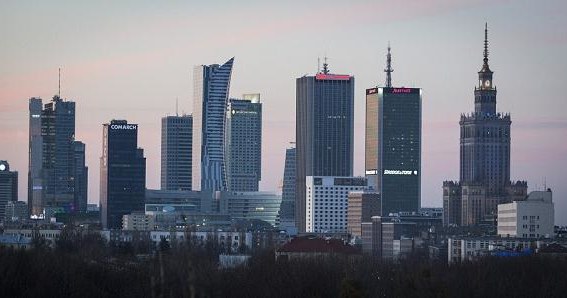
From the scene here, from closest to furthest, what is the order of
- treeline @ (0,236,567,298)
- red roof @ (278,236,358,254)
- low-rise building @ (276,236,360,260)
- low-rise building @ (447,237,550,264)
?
treeline @ (0,236,567,298) → low-rise building @ (276,236,360,260) → red roof @ (278,236,358,254) → low-rise building @ (447,237,550,264)

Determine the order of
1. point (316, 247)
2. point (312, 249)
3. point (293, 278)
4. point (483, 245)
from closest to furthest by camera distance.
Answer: point (293, 278) → point (312, 249) → point (316, 247) → point (483, 245)

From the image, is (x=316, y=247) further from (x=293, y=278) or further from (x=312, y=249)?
(x=293, y=278)

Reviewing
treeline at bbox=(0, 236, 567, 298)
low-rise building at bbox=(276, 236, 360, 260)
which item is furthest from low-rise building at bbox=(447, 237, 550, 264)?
treeline at bbox=(0, 236, 567, 298)

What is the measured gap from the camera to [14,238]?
178 metres

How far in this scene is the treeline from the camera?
324ft

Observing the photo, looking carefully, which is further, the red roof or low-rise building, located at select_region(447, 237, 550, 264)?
low-rise building, located at select_region(447, 237, 550, 264)

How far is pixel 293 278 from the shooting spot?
11494cm

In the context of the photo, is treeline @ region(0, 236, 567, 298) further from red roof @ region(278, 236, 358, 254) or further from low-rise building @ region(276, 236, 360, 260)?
red roof @ region(278, 236, 358, 254)

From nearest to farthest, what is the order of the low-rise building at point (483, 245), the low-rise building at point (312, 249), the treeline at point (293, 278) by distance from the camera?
the treeline at point (293, 278)
the low-rise building at point (312, 249)
the low-rise building at point (483, 245)

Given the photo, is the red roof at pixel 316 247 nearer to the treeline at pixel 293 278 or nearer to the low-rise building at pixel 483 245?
the treeline at pixel 293 278

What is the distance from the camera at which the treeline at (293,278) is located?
98.7m

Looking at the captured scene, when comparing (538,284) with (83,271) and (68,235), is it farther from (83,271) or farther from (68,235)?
(68,235)

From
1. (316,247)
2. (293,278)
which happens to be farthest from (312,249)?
(293,278)

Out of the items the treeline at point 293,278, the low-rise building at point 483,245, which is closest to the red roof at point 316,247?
the treeline at point 293,278
